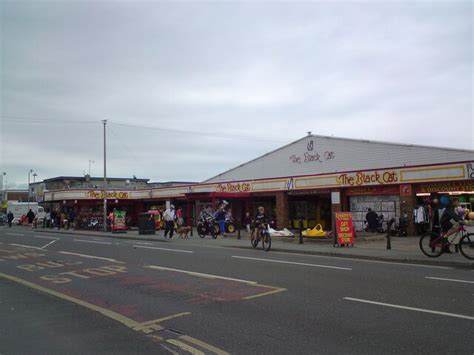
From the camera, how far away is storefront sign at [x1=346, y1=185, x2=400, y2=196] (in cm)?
2545

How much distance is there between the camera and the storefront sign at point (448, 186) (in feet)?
73.6

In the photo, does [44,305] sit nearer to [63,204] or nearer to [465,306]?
[465,306]

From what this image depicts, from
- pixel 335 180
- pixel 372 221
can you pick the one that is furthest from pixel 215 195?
pixel 372 221

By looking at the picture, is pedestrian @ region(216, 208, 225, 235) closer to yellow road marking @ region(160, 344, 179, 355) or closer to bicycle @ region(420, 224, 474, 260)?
bicycle @ region(420, 224, 474, 260)

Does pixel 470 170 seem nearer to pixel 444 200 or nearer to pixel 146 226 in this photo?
pixel 444 200

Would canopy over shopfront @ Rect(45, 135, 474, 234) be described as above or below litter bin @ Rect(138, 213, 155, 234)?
above

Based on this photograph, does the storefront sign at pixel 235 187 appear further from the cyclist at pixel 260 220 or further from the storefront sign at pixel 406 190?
the cyclist at pixel 260 220

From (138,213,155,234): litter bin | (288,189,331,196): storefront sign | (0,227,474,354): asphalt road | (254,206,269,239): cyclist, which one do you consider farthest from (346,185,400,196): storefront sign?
(0,227,474,354): asphalt road

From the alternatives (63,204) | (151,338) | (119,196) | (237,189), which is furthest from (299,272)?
(63,204)

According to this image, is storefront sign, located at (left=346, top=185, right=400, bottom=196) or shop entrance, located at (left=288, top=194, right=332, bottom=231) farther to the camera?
shop entrance, located at (left=288, top=194, right=332, bottom=231)

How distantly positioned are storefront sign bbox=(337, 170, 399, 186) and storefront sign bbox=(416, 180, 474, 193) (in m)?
1.49

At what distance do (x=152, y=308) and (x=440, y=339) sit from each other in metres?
4.42

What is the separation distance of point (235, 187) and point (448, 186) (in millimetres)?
17617

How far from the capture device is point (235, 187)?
120 ft
